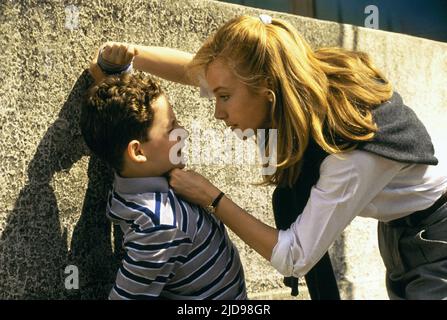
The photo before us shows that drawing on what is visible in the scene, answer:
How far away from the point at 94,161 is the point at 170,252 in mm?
627

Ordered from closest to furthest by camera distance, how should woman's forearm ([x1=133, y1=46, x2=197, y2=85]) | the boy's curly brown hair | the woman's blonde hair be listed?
the woman's blonde hair
the boy's curly brown hair
woman's forearm ([x1=133, y1=46, x2=197, y2=85])

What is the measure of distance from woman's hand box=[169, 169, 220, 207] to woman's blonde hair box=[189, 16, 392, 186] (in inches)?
10.8

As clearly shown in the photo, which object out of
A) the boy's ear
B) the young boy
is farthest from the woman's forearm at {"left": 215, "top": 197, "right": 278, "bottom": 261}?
the boy's ear

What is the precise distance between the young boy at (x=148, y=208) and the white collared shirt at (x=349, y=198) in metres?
0.27

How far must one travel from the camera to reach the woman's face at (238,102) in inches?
92.7

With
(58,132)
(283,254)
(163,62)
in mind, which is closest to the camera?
(283,254)

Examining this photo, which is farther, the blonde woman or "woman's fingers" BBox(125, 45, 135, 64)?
"woman's fingers" BBox(125, 45, 135, 64)

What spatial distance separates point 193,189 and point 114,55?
60cm

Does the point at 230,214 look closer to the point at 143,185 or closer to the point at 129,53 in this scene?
the point at 143,185

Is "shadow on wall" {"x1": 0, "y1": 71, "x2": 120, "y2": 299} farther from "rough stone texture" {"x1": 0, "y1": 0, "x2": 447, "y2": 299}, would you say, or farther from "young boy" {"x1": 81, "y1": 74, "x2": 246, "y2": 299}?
"young boy" {"x1": 81, "y1": 74, "x2": 246, "y2": 299}

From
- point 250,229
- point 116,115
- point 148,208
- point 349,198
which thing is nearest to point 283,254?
point 250,229

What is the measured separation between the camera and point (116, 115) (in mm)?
2373

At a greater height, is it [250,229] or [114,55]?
[114,55]

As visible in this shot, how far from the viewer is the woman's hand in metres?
2.44
